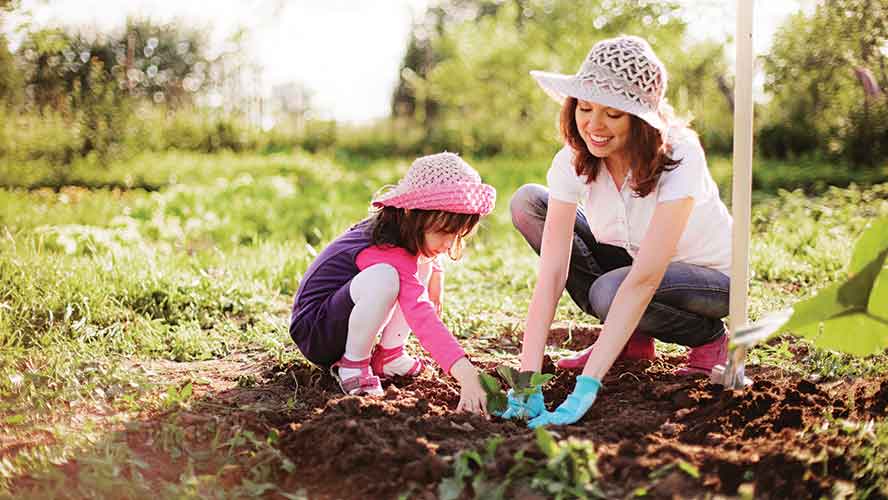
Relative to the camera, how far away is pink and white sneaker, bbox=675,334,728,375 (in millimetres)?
2775

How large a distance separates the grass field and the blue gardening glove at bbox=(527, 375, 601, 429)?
24.8 inches

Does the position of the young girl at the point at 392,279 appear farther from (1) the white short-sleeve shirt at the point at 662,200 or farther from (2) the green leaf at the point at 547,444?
(2) the green leaf at the point at 547,444

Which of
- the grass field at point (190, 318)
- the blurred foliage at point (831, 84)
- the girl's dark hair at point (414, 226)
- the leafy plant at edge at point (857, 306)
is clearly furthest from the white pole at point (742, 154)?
the blurred foliage at point (831, 84)

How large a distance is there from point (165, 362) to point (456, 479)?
147 cm

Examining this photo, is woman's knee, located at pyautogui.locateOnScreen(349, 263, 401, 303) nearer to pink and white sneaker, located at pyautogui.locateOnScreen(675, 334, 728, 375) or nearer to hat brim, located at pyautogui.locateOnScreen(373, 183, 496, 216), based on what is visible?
hat brim, located at pyautogui.locateOnScreen(373, 183, 496, 216)

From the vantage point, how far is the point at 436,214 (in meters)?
2.53

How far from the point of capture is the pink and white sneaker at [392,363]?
9.20ft

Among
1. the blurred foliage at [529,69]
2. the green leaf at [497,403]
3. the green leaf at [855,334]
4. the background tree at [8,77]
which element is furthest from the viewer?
the blurred foliage at [529,69]

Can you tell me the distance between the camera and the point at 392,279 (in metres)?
2.48

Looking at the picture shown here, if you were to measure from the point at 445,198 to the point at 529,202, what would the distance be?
0.59 m

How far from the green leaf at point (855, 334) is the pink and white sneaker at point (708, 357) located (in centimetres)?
63

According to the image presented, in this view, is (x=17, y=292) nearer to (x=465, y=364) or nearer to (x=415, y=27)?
(x=465, y=364)

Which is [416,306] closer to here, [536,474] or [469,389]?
[469,389]

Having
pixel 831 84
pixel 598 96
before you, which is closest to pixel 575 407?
pixel 598 96
